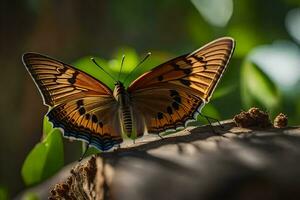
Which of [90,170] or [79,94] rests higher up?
[79,94]

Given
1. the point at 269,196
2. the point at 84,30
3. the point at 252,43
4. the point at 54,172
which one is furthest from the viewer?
the point at 84,30

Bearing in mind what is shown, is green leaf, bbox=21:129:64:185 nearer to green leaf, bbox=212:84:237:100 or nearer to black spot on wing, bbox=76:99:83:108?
black spot on wing, bbox=76:99:83:108

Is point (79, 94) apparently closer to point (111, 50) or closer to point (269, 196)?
point (269, 196)

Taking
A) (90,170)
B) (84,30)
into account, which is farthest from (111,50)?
(90,170)

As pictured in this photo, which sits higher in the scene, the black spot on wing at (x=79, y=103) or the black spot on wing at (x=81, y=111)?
the black spot on wing at (x=79, y=103)

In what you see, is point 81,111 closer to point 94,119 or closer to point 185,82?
point 94,119

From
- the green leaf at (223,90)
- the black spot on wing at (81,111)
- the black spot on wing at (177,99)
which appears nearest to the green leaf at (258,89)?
the green leaf at (223,90)

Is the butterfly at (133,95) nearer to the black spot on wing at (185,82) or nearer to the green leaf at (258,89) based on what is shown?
the black spot on wing at (185,82)

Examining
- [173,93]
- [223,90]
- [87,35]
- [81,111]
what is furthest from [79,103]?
[87,35]
